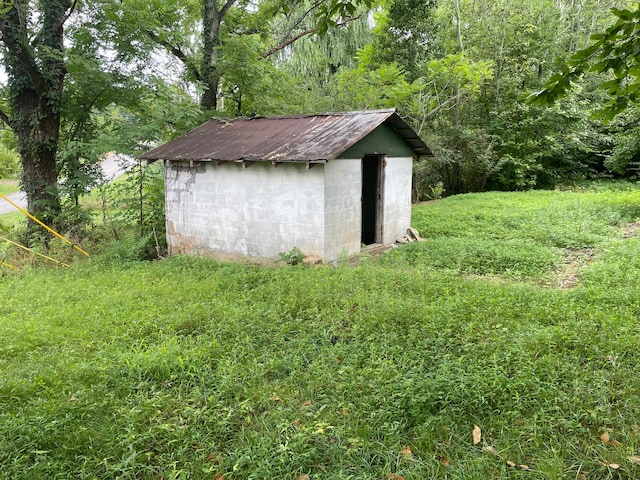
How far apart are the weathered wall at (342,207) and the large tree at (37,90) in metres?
7.33

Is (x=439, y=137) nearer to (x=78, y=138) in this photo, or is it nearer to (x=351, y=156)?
(x=351, y=156)

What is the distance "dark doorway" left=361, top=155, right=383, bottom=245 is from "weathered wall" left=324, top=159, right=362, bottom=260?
108cm

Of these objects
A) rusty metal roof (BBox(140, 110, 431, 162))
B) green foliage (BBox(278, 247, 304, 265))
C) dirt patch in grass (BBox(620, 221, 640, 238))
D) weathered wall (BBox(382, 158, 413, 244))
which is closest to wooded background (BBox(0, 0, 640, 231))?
rusty metal roof (BBox(140, 110, 431, 162))

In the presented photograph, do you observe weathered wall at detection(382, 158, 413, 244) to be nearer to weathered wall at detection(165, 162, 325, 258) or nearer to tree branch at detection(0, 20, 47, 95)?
weathered wall at detection(165, 162, 325, 258)

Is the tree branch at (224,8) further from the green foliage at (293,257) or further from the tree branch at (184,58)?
the green foliage at (293,257)

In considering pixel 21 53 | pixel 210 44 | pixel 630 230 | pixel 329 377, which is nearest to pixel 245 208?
pixel 329 377

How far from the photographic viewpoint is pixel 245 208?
938 cm

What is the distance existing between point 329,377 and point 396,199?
24.0 feet

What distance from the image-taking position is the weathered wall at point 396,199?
10.4m

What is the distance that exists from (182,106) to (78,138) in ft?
9.80

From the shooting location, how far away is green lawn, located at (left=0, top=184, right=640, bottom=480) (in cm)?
307

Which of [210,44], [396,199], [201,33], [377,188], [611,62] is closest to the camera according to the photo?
[611,62]

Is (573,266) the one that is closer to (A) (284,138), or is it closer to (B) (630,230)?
(B) (630,230)

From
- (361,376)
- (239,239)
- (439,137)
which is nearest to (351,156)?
(239,239)
